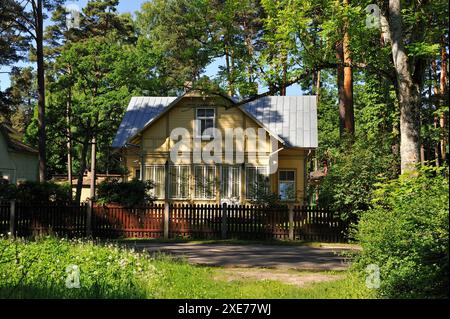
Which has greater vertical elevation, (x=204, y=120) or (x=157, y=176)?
(x=204, y=120)

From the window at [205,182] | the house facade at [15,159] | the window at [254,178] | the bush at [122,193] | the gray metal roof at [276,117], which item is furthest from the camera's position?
the house facade at [15,159]

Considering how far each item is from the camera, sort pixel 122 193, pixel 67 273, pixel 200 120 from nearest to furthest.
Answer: pixel 67 273
pixel 122 193
pixel 200 120

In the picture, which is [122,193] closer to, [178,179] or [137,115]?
[178,179]

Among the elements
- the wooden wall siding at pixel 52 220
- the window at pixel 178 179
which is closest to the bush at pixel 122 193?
the wooden wall siding at pixel 52 220

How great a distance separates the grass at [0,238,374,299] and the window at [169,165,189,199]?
15924mm

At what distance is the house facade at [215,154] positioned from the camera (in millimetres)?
25703

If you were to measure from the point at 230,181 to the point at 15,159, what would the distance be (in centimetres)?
1952

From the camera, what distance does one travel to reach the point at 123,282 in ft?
25.5

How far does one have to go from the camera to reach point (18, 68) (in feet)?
107

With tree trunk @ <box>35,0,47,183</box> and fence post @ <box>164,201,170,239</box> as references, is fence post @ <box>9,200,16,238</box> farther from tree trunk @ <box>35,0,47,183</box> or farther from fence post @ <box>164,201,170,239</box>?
tree trunk @ <box>35,0,47,183</box>

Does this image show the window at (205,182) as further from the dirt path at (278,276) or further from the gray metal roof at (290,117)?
the dirt path at (278,276)

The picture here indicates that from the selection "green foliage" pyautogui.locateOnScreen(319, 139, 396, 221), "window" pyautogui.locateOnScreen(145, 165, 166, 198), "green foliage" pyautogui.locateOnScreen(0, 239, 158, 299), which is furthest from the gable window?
"green foliage" pyautogui.locateOnScreen(0, 239, 158, 299)

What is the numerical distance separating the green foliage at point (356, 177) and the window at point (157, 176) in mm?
10475

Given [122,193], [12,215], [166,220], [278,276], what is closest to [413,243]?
[278,276]
